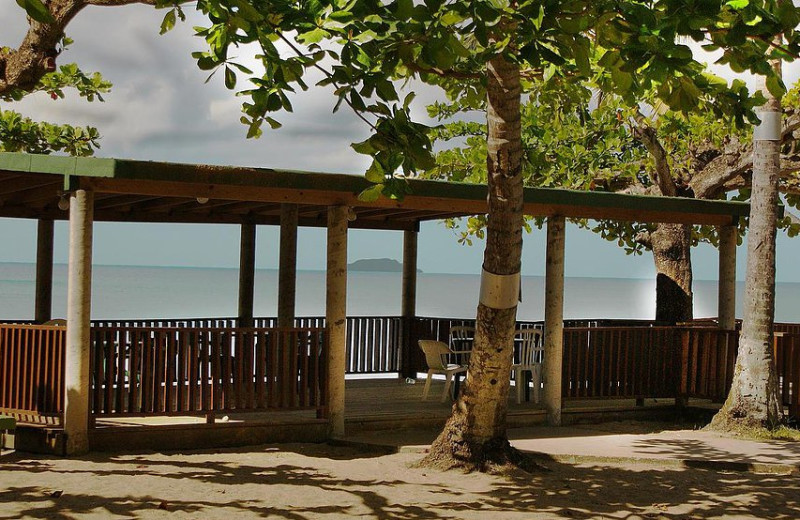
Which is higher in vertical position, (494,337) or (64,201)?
(64,201)

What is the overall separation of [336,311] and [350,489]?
264 cm

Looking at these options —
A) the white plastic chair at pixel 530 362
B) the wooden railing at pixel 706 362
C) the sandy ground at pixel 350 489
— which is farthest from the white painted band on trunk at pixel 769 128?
the sandy ground at pixel 350 489

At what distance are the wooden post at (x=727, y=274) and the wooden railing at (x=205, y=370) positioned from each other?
564 cm

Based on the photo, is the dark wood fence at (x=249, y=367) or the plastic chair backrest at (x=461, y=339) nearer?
the dark wood fence at (x=249, y=367)

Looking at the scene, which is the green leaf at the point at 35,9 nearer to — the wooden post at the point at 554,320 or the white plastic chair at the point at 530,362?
the wooden post at the point at 554,320

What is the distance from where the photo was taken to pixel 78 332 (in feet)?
31.3

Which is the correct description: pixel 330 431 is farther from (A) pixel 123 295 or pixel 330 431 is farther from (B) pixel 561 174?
(A) pixel 123 295

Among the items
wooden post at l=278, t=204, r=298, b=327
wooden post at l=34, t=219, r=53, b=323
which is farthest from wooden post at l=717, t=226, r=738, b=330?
wooden post at l=34, t=219, r=53, b=323

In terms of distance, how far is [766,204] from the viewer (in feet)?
37.9

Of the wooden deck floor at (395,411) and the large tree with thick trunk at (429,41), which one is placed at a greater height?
the large tree with thick trunk at (429,41)

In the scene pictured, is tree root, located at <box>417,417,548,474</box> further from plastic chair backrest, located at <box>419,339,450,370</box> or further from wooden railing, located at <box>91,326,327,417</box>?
plastic chair backrest, located at <box>419,339,450,370</box>

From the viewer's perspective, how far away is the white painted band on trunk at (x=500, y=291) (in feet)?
30.2

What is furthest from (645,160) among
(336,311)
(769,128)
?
(336,311)

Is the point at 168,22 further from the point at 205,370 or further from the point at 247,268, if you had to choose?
the point at 247,268
